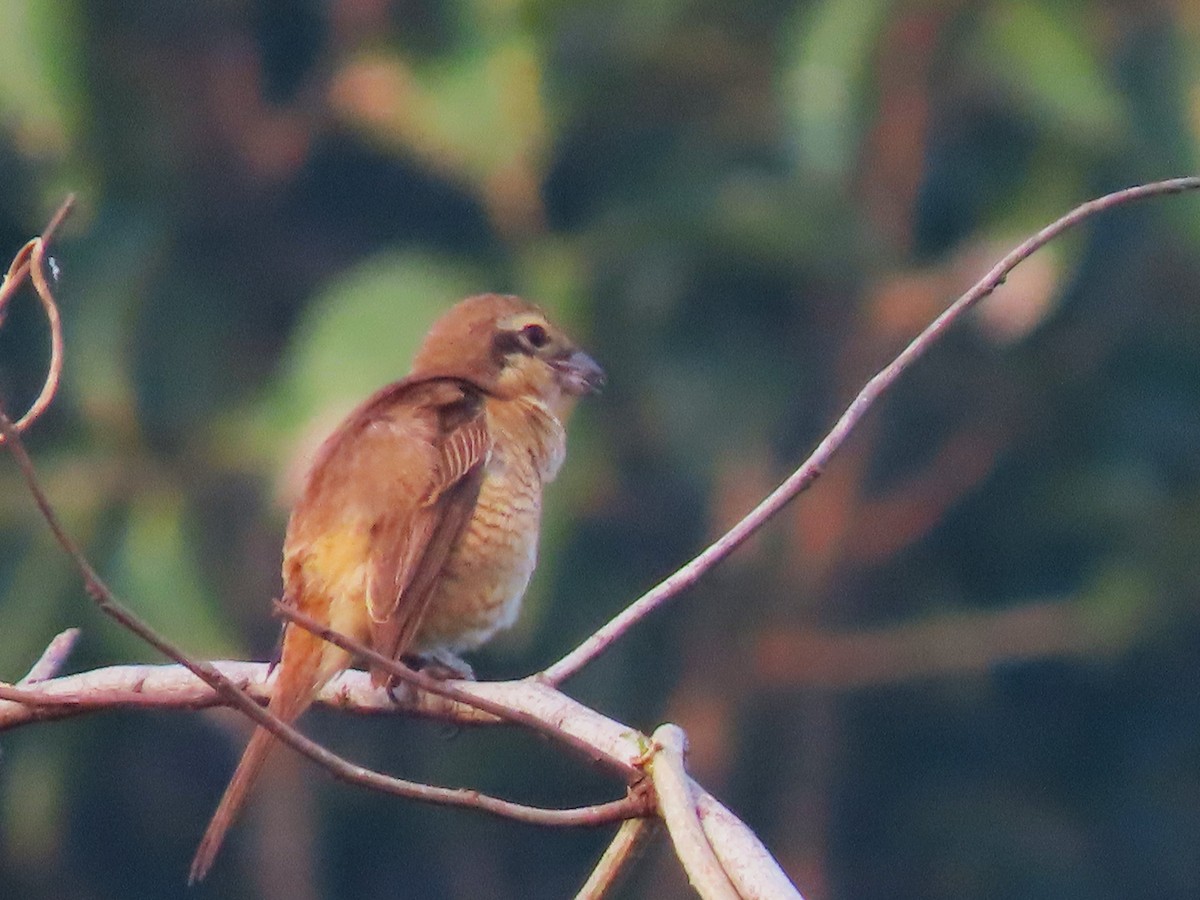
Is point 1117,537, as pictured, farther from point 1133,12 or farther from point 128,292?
point 128,292

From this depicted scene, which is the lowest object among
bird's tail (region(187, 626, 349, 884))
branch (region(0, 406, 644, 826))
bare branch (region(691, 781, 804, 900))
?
bare branch (region(691, 781, 804, 900))

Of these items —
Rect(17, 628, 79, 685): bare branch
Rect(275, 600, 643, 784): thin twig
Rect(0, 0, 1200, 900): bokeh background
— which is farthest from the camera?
Rect(0, 0, 1200, 900): bokeh background

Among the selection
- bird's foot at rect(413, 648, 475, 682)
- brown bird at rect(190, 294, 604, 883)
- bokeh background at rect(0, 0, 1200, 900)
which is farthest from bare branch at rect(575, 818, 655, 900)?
bokeh background at rect(0, 0, 1200, 900)

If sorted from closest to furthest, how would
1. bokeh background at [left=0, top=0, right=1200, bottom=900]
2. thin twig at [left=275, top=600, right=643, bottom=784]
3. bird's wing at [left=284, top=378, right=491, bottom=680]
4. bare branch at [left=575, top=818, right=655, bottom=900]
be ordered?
1. thin twig at [left=275, top=600, right=643, bottom=784]
2. bare branch at [left=575, top=818, right=655, bottom=900]
3. bird's wing at [left=284, top=378, right=491, bottom=680]
4. bokeh background at [left=0, top=0, right=1200, bottom=900]

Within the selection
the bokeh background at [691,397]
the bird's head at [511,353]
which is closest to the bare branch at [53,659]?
the bird's head at [511,353]

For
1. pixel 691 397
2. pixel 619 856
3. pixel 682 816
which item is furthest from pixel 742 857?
pixel 691 397

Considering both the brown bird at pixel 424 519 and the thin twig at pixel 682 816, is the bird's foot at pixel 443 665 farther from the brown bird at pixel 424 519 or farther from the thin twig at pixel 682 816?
the thin twig at pixel 682 816

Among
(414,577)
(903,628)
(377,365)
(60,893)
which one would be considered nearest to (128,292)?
(377,365)

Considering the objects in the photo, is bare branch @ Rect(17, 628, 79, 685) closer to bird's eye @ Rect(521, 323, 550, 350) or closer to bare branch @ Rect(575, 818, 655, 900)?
bare branch @ Rect(575, 818, 655, 900)
